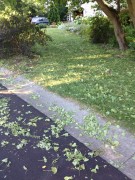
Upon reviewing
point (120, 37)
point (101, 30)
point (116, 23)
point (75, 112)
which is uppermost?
point (116, 23)

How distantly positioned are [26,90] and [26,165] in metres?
3.24

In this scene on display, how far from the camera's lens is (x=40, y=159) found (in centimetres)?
358

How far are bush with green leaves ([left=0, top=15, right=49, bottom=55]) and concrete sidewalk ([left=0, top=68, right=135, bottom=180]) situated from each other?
2037 millimetres

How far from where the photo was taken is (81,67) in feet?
27.2

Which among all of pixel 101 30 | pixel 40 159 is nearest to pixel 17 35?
pixel 101 30

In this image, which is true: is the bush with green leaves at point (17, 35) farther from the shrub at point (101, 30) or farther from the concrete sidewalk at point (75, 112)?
the shrub at point (101, 30)

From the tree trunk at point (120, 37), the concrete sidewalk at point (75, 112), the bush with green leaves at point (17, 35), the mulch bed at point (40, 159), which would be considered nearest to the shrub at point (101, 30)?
the tree trunk at point (120, 37)

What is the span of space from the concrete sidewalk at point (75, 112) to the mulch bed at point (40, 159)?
0.13m

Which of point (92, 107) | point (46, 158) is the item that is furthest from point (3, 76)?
point (46, 158)

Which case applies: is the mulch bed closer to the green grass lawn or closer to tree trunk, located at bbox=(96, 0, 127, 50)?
the green grass lawn

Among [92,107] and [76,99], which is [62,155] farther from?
[76,99]

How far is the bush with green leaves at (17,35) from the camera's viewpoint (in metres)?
9.97

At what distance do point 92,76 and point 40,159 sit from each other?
4023 millimetres

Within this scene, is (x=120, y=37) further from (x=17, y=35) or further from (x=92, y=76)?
(x=92, y=76)
